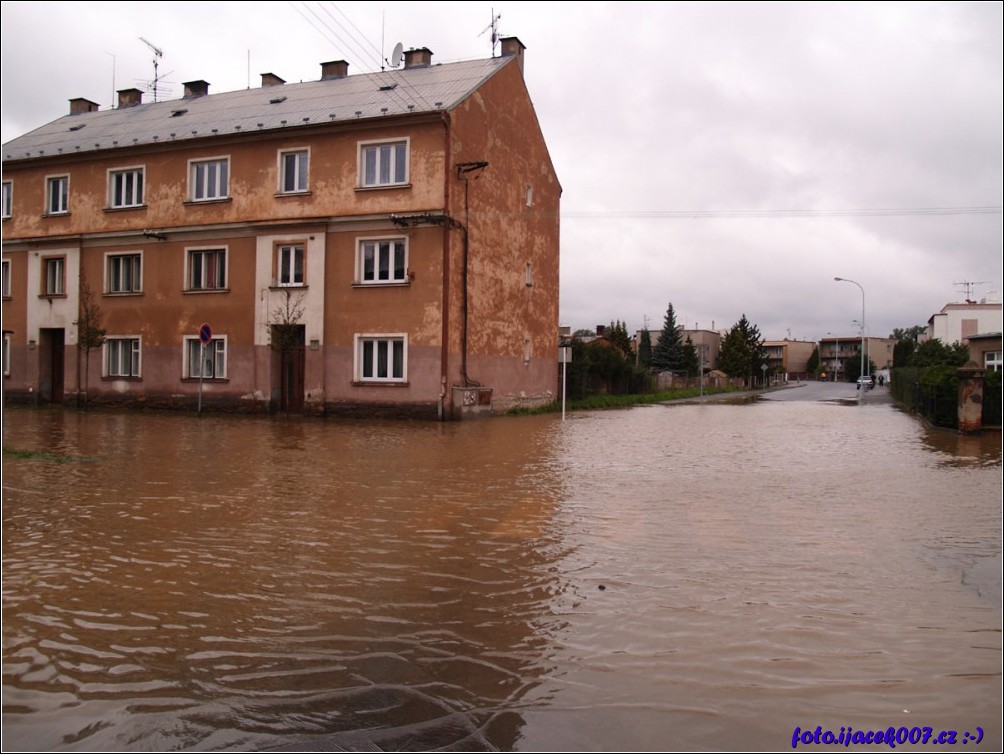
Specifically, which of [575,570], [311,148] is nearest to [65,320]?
[311,148]

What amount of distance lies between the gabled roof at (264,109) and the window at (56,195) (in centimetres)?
92

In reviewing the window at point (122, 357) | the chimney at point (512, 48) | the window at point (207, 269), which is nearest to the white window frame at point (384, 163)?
the window at point (207, 269)

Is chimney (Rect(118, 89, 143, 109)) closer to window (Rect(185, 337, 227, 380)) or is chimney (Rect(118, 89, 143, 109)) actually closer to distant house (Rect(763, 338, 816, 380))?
window (Rect(185, 337, 227, 380))

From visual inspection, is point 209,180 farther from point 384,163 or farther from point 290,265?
point 384,163

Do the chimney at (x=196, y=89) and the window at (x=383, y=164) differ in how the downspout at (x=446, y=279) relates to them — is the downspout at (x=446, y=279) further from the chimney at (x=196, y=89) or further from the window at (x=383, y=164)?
the chimney at (x=196, y=89)

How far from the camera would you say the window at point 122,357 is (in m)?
28.7

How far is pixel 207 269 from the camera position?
27438mm

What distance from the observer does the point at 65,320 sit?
2956cm

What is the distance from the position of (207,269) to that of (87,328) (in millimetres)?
4592

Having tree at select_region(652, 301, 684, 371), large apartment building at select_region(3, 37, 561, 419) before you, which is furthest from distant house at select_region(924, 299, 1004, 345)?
large apartment building at select_region(3, 37, 561, 419)

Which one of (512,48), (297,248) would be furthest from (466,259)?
(512,48)

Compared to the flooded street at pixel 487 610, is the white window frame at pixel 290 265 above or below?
above

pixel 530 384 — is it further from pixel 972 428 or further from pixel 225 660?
pixel 225 660

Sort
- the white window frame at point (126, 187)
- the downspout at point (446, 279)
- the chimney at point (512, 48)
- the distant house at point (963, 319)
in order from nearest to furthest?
the downspout at point (446, 279) < the white window frame at point (126, 187) < the chimney at point (512, 48) < the distant house at point (963, 319)
